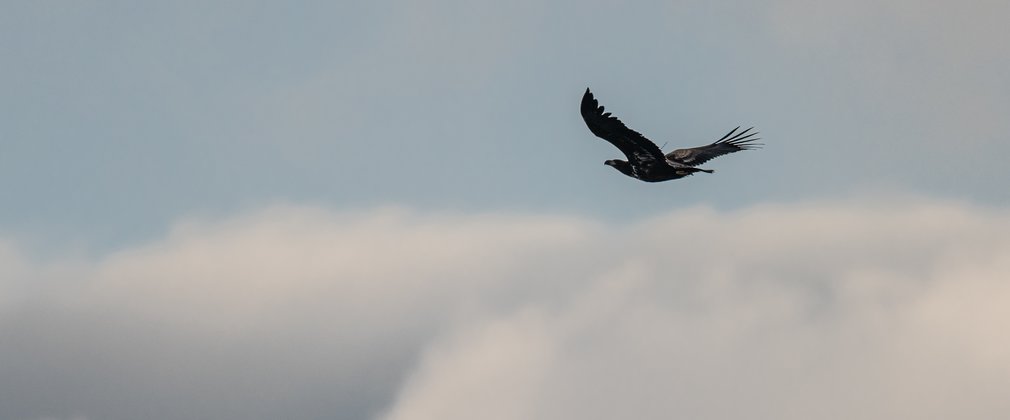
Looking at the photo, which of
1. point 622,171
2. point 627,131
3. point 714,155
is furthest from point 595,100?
point 714,155

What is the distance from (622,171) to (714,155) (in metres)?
5.45

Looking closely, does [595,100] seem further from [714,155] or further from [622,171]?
[714,155]

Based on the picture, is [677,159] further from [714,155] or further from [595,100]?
[595,100]

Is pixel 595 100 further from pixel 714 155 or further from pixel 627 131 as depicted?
pixel 714 155

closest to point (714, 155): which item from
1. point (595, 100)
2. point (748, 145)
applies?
point (748, 145)

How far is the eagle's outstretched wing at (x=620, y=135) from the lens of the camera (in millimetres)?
49344

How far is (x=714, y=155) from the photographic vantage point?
5700 cm

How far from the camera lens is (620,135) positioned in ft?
167

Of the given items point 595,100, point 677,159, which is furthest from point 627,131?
point 677,159

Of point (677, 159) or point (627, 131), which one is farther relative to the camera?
point (677, 159)

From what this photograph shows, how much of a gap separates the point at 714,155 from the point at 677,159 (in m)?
1.75

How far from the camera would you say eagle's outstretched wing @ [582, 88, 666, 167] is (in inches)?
1943

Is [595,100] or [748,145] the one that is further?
[748,145]

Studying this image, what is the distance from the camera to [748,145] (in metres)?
57.0
